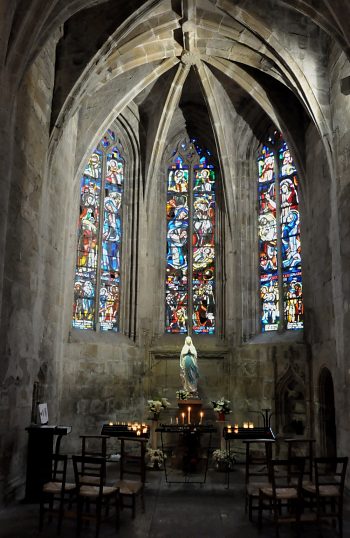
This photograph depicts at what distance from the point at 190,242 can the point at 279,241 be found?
287 cm

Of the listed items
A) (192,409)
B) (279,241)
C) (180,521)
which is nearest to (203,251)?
(279,241)

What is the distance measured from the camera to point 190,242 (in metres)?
15.7

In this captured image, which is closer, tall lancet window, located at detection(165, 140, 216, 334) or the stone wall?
the stone wall

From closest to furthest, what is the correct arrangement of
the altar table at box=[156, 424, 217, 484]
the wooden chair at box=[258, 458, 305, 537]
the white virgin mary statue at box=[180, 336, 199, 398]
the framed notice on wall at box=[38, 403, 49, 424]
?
the wooden chair at box=[258, 458, 305, 537] < the framed notice on wall at box=[38, 403, 49, 424] < the altar table at box=[156, 424, 217, 484] < the white virgin mary statue at box=[180, 336, 199, 398]

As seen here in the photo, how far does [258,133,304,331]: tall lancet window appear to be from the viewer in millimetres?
13547

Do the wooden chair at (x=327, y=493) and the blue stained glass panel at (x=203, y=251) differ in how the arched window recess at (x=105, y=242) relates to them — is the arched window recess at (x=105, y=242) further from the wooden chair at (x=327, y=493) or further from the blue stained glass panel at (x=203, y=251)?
the wooden chair at (x=327, y=493)

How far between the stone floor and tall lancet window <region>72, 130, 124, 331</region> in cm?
590

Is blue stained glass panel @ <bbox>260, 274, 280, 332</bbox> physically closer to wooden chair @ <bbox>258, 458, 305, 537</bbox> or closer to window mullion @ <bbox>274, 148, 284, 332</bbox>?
window mullion @ <bbox>274, 148, 284, 332</bbox>

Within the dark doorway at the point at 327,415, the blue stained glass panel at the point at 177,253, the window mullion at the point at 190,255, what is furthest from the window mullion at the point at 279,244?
the blue stained glass panel at the point at 177,253

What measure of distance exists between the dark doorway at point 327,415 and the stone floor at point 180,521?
2316 millimetres

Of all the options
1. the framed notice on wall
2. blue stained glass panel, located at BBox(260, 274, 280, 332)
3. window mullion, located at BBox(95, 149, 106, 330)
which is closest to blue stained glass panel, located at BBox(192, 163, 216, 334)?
blue stained glass panel, located at BBox(260, 274, 280, 332)

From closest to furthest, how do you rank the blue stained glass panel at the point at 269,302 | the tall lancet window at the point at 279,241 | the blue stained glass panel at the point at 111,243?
the tall lancet window at the point at 279,241, the blue stained glass panel at the point at 269,302, the blue stained glass panel at the point at 111,243

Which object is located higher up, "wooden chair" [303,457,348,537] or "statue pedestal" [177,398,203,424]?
"statue pedestal" [177,398,203,424]

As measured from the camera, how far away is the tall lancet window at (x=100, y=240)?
46.3ft
